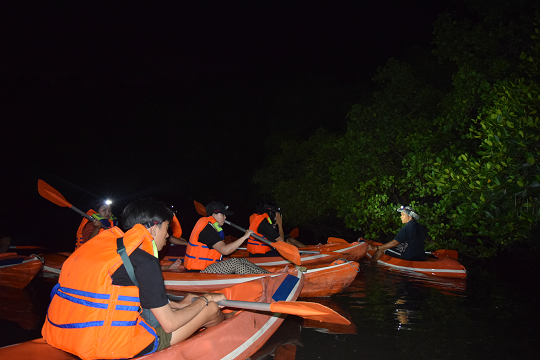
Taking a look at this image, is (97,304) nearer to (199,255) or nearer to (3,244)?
(199,255)

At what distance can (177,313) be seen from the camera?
2.29m

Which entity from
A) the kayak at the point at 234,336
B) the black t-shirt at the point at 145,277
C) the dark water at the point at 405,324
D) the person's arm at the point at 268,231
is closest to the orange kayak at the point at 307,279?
the dark water at the point at 405,324

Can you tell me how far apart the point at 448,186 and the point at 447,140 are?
134 inches

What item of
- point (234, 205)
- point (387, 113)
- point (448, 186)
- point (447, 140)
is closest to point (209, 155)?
point (234, 205)

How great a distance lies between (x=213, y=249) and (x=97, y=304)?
342 centimetres

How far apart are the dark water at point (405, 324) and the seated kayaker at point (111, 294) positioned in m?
1.76

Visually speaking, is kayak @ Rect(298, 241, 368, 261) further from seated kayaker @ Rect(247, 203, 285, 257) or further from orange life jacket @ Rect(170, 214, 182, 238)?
orange life jacket @ Rect(170, 214, 182, 238)

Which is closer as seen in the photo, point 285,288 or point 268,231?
point 285,288

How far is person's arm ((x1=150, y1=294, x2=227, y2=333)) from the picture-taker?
2105 millimetres

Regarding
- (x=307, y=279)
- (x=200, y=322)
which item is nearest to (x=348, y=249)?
(x=307, y=279)

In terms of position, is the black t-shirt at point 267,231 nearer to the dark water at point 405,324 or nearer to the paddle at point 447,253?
the dark water at point 405,324

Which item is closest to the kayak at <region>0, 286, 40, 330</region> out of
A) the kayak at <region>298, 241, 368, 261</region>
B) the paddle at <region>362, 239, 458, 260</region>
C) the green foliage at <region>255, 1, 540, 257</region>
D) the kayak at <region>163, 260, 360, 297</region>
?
the kayak at <region>163, 260, 360, 297</region>

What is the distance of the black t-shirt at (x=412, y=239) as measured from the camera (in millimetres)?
7441

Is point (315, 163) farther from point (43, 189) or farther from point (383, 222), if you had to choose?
point (43, 189)
